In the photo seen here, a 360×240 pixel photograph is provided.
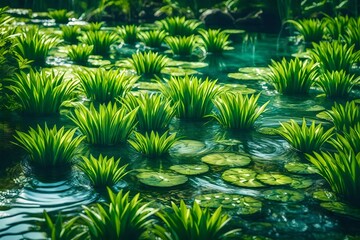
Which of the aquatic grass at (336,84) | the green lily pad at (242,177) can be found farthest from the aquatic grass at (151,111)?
the aquatic grass at (336,84)

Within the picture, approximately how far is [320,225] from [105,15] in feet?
32.1

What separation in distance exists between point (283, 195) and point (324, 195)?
0.24 metres

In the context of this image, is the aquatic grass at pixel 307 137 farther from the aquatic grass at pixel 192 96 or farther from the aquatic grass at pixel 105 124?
the aquatic grass at pixel 105 124

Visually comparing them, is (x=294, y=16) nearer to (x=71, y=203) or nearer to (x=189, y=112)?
(x=189, y=112)

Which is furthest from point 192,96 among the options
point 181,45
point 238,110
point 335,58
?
point 181,45

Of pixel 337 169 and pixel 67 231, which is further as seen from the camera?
pixel 337 169

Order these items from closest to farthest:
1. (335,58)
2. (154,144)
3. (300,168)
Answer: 1. (300,168)
2. (154,144)
3. (335,58)

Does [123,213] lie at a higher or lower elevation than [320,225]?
higher

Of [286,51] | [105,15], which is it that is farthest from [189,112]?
[105,15]

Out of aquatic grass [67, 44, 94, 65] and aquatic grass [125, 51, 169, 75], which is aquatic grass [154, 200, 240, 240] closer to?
aquatic grass [125, 51, 169, 75]

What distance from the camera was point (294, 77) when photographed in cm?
529

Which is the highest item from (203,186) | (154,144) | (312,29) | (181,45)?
(312,29)

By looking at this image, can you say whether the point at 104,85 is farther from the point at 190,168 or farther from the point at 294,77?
the point at 294,77

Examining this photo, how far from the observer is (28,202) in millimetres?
2895
